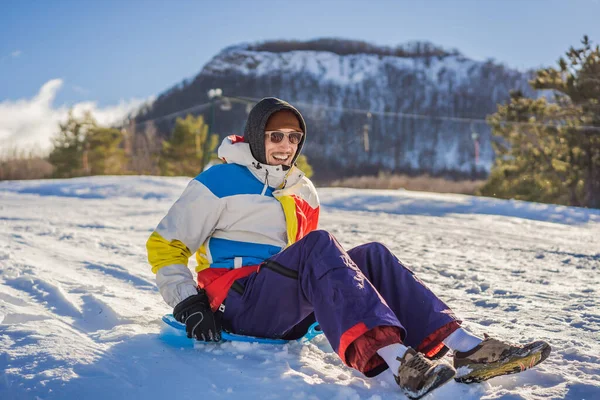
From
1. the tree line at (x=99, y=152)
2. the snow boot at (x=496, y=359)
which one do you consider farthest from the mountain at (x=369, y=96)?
the snow boot at (x=496, y=359)

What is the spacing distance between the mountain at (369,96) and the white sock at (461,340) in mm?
65062

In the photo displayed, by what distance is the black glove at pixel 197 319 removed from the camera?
1811 millimetres

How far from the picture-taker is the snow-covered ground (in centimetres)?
153

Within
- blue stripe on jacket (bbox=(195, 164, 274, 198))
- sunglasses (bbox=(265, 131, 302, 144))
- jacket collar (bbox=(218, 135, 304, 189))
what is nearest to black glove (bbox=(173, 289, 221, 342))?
blue stripe on jacket (bbox=(195, 164, 274, 198))

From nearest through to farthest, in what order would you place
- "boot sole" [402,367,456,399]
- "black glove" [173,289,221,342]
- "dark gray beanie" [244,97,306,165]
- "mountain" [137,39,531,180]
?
"boot sole" [402,367,456,399]
"black glove" [173,289,221,342]
"dark gray beanie" [244,97,306,165]
"mountain" [137,39,531,180]

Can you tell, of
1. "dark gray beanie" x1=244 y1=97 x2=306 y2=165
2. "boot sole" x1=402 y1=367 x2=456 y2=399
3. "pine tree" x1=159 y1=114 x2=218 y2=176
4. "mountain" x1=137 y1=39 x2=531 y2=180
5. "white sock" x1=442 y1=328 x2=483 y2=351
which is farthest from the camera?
"mountain" x1=137 y1=39 x2=531 y2=180

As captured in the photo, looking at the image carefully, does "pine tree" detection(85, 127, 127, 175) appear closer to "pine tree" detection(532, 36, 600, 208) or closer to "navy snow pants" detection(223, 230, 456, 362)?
"pine tree" detection(532, 36, 600, 208)

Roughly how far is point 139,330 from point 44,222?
3985 mm

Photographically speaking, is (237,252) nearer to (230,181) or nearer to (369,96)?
(230,181)

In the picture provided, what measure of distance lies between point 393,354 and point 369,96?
102m

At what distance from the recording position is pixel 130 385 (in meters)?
1.51

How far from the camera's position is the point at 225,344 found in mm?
1875

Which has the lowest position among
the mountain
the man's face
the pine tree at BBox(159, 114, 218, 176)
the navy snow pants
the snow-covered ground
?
the snow-covered ground

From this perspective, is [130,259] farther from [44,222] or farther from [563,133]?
[563,133]
